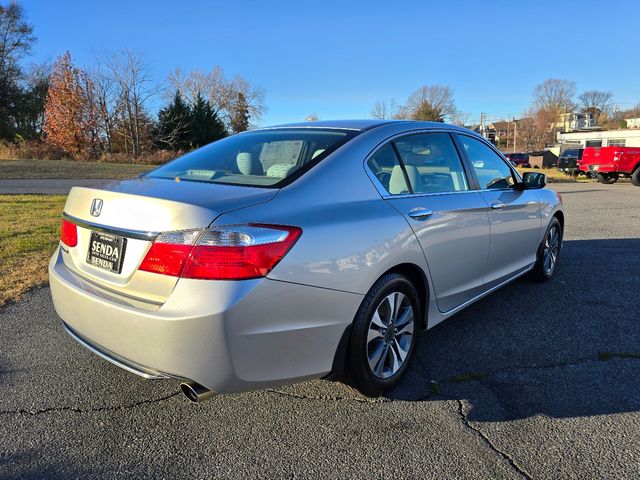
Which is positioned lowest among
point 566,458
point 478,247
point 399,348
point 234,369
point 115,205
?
point 566,458

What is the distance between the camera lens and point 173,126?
45.4 meters

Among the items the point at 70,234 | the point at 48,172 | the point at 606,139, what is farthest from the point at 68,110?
the point at 606,139

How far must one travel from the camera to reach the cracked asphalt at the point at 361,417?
2.24 meters

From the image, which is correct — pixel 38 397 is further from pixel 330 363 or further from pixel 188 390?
pixel 330 363

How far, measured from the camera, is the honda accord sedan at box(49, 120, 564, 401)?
2.10 meters

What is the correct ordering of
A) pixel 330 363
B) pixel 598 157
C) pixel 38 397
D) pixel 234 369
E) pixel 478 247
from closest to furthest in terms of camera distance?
pixel 234 369 → pixel 330 363 → pixel 38 397 → pixel 478 247 → pixel 598 157

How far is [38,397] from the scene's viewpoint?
280 centimetres

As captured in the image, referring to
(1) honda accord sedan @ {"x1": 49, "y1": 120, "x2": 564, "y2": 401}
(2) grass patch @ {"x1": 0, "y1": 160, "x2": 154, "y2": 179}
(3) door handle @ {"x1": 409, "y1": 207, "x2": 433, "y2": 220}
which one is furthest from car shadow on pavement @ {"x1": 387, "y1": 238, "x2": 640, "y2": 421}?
(2) grass patch @ {"x1": 0, "y1": 160, "x2": 154, "y2": 179}

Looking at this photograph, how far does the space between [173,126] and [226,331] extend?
4689 cm

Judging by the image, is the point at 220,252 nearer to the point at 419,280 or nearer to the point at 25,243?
the point at 419,280

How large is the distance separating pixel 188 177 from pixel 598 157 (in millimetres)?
23445

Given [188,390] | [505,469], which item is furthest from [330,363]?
[505,469]

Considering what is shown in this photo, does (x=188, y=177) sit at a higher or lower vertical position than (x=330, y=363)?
higher

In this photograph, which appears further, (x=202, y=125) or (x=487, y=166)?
(x=202, y=125)
